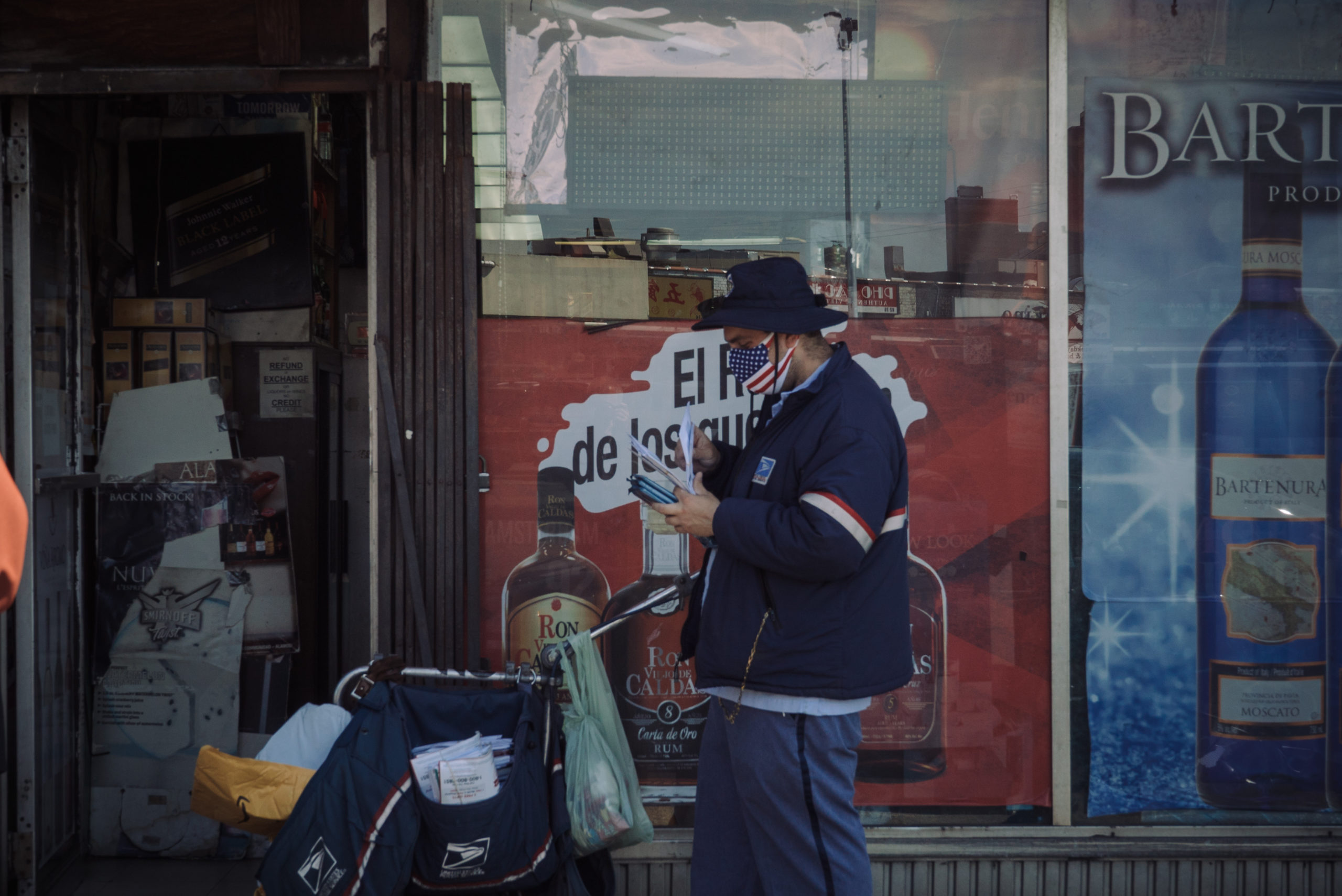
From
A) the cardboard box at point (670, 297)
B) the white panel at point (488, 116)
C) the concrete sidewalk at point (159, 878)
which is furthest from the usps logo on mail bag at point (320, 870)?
the white panel at point (488, 116)

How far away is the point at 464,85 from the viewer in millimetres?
3443

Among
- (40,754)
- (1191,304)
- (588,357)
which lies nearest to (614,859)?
(588,357)

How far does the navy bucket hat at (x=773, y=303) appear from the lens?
8.18 feet

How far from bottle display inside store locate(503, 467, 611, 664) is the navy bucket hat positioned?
1195 millimetres

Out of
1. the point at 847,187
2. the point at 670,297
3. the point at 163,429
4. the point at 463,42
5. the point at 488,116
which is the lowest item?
the point at 163,429

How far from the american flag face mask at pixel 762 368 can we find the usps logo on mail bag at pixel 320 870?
1.66 m

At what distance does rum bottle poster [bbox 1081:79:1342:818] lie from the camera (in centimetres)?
353

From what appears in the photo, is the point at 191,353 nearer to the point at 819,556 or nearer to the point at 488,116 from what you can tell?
the point at 488,116

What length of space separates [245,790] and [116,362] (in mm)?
2304

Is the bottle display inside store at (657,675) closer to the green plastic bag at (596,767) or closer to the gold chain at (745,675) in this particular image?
the green plastic bag at (596,767)

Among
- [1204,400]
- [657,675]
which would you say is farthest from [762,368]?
[1204,400]

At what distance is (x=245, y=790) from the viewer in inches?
109

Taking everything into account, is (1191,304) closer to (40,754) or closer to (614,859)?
(614,859)

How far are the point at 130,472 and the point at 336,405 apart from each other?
1.28 m
